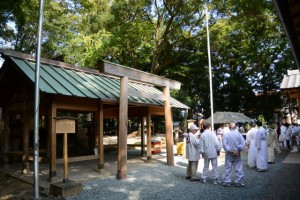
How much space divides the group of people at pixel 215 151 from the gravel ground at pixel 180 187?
1.02ft

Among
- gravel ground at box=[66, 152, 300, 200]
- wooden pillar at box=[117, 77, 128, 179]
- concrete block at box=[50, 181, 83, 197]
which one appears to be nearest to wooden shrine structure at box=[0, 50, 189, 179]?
wooden pillar at box=[117, 77, 128, 179]

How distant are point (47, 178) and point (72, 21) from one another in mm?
18552

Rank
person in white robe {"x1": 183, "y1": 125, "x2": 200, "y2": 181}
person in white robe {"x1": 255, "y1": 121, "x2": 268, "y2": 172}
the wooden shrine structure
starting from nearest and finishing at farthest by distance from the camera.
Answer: person in white robe {"x1": 183, "y1": 125, "x2": 200, "y2": 181}, the wooden shrine structure, person in white robe {"x1": 255, "y1": 121, "x2": 268, "y2": 172}

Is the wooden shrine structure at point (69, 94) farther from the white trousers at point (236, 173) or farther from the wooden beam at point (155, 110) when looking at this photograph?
the white trousers at point (236, 173)

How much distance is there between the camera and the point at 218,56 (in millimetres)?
31078

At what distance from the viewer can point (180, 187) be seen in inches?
306

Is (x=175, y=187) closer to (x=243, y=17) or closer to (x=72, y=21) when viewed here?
(x=243, y=17)

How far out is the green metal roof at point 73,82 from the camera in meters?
8.63

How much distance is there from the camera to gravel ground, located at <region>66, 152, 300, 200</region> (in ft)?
22.5

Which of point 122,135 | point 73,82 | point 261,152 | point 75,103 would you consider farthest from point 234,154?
point 73,82

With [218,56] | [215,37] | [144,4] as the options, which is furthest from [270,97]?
[144,4]

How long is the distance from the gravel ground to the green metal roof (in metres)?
2.86

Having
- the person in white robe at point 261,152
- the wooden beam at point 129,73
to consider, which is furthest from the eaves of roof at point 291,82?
the wooden beam at point 129,73

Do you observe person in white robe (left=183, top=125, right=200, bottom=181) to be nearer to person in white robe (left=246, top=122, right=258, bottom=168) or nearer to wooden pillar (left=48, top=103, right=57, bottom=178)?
person in white robe (left=246, top=122, right=258, bottom=168)
